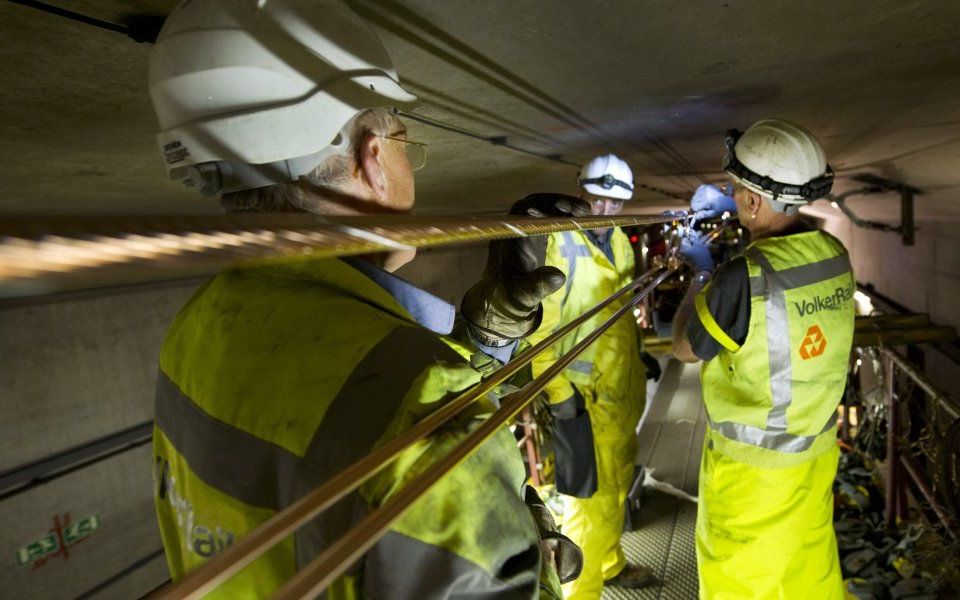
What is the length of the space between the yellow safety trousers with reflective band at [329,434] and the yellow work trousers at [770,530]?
2.00 meters

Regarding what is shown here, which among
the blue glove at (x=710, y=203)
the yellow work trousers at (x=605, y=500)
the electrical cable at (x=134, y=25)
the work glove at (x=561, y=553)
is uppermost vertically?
the electrical cable at (x=134, y=25)

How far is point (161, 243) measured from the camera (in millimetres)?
367

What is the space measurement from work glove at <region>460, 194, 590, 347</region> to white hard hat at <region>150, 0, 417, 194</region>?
0.68 m

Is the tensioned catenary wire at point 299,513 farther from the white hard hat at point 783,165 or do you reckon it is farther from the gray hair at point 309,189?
the white hard hat at point 783,165

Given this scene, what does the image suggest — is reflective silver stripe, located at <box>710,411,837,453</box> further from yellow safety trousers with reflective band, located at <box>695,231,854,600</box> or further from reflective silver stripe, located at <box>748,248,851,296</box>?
reflective silver stripe, located at <box>748,248,851,296</box>

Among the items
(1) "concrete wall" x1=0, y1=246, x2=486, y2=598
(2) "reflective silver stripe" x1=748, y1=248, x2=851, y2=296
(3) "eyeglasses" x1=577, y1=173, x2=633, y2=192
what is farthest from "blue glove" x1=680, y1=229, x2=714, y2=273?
(1) "concrete wall" x1=0, y1=246, x2=486, y2=598

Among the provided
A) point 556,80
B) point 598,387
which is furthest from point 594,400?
point 556,80

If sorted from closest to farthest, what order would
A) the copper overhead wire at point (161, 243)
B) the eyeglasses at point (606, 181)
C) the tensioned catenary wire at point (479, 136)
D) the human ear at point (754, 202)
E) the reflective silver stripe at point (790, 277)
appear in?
1. the copper overhead wire at point (161, 243)
2. the tensioned catenary wire at point (479, 136)
3. the reflective silver stripe at point (790, 277)
4. the human ear at point (754, 202)
5. the eyeglasses at point (606, 181)

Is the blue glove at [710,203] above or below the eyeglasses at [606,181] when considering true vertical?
below

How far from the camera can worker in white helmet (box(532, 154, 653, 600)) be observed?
10.5 feet

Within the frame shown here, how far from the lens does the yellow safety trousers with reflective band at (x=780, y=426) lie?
7.51 feet

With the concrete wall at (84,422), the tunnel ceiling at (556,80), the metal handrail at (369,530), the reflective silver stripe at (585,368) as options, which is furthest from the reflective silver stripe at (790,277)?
the concrete wall at (84,422)

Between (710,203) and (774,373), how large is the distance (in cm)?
246

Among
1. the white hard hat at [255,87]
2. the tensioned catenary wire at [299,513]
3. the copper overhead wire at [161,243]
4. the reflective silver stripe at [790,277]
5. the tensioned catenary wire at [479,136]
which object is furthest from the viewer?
the reflective silver stripe at [790,277]
